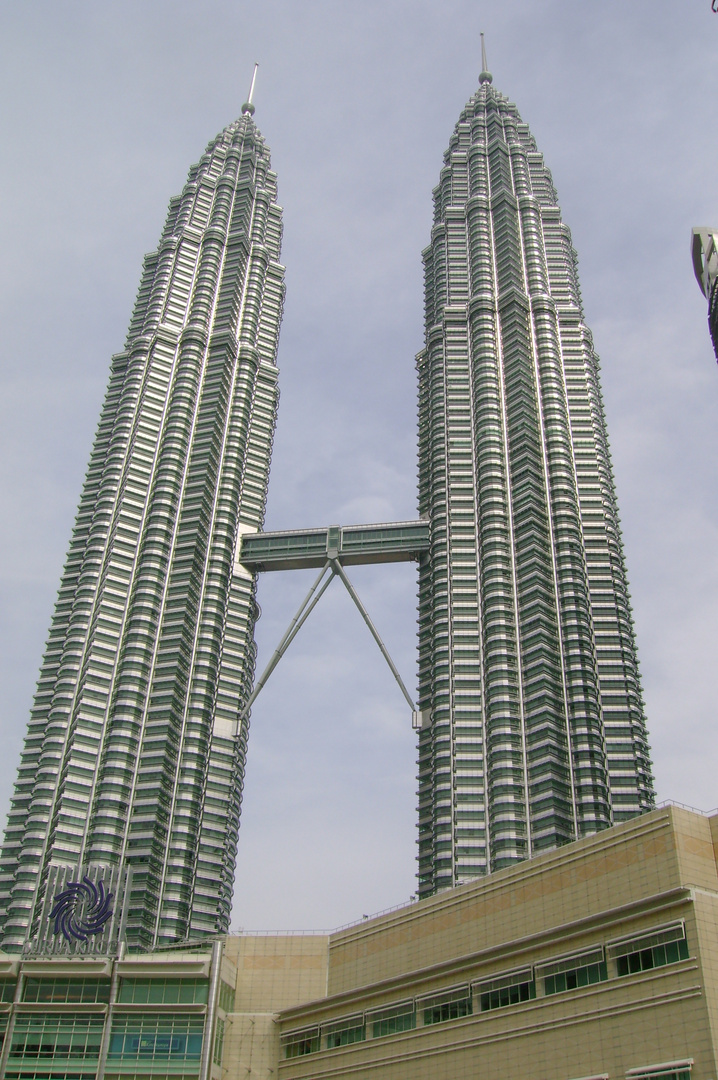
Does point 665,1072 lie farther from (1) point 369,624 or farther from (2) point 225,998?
(1) point 369,624

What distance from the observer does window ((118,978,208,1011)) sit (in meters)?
85.3

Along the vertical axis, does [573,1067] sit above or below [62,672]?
below

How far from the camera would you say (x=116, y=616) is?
175 metres

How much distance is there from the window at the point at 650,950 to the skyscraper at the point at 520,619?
7644 cm

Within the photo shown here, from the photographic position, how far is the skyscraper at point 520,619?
479 ft

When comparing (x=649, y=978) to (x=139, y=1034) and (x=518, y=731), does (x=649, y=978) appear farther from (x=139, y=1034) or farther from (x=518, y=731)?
(x=518, y=731)

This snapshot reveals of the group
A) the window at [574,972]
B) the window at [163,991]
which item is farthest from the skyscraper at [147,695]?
the window at [574,972]

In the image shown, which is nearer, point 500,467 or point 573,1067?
point 573,1067

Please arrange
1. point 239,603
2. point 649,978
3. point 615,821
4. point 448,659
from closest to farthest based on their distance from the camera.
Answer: point 649,978 → point 615,821 → point 448,659 → point 239,603

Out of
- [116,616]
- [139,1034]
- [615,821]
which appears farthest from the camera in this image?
[116,616]

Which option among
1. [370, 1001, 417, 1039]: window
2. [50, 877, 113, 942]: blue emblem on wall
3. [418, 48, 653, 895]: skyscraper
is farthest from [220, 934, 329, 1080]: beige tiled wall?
[418, 48, 653, 895]: skyscraper

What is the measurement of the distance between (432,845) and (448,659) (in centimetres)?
2868

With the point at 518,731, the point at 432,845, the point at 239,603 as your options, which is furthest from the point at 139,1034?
the point at 239,603

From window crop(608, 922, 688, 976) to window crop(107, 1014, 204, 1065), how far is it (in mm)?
37524
